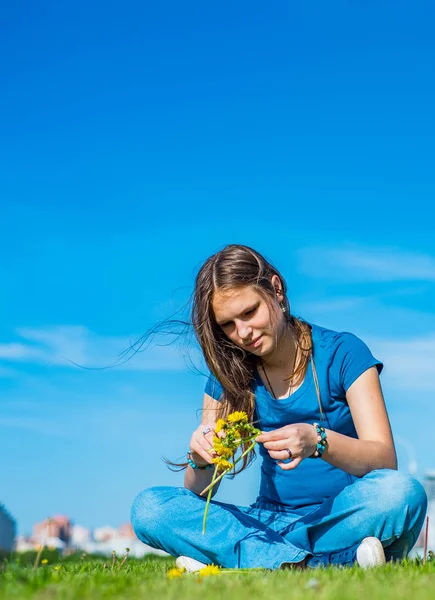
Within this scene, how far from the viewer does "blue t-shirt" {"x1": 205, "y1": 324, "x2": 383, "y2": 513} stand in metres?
4.92

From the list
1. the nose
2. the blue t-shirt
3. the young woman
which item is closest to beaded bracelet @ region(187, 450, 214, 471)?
the young woman

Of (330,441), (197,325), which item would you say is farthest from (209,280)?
(330,441)

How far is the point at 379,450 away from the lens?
4.50 meters

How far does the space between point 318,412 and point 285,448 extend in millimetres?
1113

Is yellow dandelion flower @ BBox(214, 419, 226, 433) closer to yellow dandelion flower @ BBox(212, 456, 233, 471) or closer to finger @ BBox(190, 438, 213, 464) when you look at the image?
yellow dandelion flower @ BBox(212, 456, 233, 471)

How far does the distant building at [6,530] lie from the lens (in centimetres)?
382

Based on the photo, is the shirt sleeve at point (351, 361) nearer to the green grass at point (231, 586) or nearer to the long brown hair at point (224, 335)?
the long brown hair at point (224, 335)

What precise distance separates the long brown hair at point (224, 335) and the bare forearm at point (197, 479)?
27cm

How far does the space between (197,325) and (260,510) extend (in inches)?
53.0

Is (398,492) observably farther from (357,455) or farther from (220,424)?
(220,424)

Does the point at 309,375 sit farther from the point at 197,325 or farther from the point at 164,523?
the point at 164,523

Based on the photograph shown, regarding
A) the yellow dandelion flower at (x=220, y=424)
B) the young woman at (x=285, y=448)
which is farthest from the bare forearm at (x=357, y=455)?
the yellow dandelion flower at (x=220, y=424)

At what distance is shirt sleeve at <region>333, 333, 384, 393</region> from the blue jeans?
2.20ft

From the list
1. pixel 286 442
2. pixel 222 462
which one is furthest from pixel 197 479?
pixel 286 442
